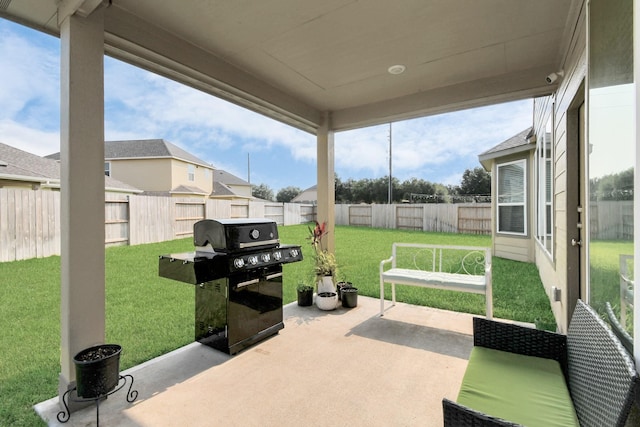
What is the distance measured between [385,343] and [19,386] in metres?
3.04

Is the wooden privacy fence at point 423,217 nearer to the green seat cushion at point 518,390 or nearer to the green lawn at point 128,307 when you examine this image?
the green lawn at point 128,307

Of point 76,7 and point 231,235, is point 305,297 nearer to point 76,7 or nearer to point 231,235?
point 231,235

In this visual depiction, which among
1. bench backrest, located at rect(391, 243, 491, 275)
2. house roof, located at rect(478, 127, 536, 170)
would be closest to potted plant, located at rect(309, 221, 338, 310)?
bench backrest, located at rect(391, 243, 491, 275)

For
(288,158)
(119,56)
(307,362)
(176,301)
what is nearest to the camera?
(119,56)

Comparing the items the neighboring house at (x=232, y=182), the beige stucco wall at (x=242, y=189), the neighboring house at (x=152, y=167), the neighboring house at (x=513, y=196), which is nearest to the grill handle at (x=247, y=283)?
the neighboring house at (x=513, y=196)

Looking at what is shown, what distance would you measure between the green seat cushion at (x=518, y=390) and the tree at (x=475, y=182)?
82.3 feet

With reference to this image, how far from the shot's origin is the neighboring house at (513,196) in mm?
6793

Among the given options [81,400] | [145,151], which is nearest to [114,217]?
[81,400]

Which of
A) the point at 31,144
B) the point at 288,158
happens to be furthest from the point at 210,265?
the point at 288,158

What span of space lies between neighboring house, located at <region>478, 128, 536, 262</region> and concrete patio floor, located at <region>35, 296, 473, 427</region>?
15.7 feet

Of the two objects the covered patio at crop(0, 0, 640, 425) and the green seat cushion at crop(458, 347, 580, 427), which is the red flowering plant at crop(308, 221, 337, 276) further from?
the green seat cushion at crop(458, 347, 580, 427)

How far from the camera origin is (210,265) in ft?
8.43

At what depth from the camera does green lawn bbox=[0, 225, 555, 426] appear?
7.95 feet

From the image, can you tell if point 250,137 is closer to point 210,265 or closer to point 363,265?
point 363,265
